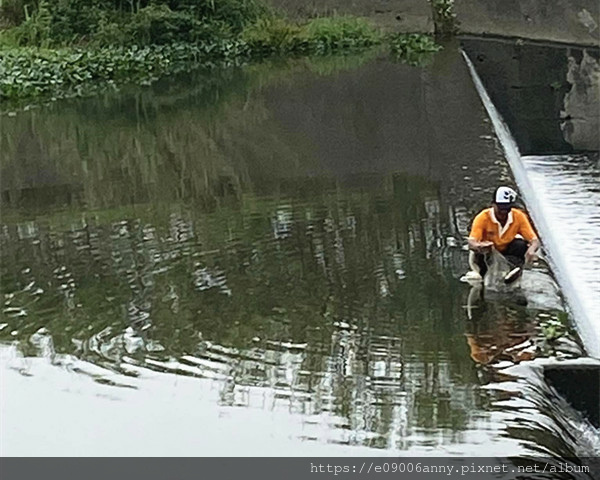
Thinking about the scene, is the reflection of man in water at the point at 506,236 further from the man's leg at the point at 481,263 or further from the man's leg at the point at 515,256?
the man's leg at the point at 481,263

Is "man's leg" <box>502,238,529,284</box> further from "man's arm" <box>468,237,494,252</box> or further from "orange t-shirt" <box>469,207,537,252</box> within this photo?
"man's arm" <box>468,237,494,252</box>

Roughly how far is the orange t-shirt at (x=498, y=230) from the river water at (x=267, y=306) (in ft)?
1.36

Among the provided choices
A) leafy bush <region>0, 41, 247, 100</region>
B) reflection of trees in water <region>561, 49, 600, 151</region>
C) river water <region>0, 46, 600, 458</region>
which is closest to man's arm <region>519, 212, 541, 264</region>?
river water <region>0, 46, 600, 458</region>

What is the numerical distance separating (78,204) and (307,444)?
8027 mm

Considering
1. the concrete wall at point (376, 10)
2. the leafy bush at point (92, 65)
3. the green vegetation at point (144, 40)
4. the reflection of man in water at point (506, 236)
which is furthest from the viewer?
A: the concrete wall at point (376, 10)

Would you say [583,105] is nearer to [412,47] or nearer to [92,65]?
[412,47]

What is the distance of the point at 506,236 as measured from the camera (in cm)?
885

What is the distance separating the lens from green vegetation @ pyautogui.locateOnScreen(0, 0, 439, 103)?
25.6m

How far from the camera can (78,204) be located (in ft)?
44.5

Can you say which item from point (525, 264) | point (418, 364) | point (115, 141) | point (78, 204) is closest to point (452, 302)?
point (525, 264)

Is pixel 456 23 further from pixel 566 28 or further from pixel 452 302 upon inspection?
pixel 452 302

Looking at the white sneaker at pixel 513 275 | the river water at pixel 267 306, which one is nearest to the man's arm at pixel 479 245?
the white sneaker at pixel 513 275

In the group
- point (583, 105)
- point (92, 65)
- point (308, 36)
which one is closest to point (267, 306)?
point (583, 105)

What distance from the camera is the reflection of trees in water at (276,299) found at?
7059 mm
